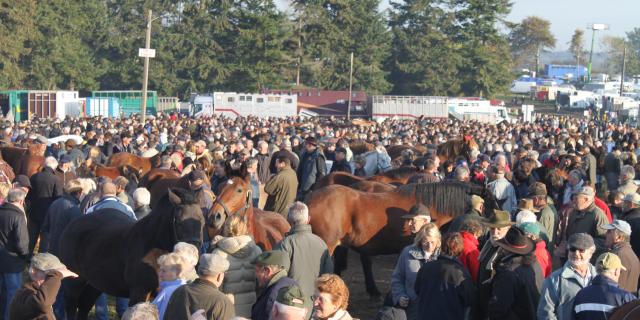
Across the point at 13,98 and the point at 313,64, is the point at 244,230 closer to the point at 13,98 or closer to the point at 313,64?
the point at 13,98

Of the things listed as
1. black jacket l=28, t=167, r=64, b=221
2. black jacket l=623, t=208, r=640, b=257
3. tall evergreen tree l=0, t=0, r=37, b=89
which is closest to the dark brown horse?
black jacket l=28, t=167, r=64, b=221

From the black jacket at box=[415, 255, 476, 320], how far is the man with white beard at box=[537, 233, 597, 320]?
0.55 metres

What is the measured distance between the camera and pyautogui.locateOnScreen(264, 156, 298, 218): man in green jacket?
1283 cm

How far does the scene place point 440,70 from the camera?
260 feet

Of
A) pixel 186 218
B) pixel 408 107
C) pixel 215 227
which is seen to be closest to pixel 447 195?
pixel 215 227

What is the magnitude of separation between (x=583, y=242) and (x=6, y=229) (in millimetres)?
5896

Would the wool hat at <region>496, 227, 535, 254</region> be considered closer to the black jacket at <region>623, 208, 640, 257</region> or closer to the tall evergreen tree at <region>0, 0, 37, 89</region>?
the black jacket at <region>623, 208, 640, 257</region>

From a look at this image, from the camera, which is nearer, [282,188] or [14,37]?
[282,188]

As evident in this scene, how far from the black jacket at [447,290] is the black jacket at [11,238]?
470 cm

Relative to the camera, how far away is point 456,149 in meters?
17.8

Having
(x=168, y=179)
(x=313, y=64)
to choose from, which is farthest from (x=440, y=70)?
(x=168, y=179)

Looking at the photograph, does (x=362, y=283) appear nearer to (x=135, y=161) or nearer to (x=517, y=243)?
(x=517, y=243)

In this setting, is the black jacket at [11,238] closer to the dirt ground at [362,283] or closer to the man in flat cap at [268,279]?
the man in flat cap at [268,279]

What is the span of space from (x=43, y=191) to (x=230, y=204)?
216 inches
